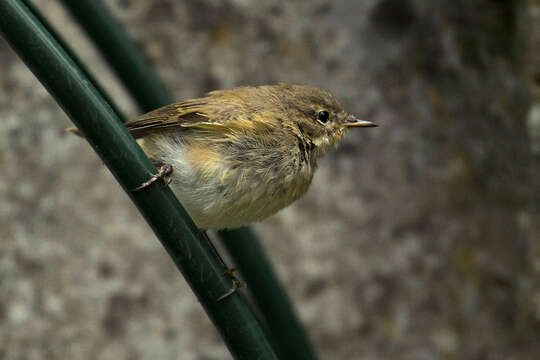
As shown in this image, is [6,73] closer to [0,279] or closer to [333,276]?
[0,279]

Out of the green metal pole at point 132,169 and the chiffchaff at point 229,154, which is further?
the chiffchaff at point 229,154

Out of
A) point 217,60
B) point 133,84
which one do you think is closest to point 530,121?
point 217,60

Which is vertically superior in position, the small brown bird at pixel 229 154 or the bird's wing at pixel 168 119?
the bird's wing at pixel 168 119

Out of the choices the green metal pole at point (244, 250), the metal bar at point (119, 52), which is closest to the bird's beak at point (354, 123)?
the green metal pole at point (244, 250)

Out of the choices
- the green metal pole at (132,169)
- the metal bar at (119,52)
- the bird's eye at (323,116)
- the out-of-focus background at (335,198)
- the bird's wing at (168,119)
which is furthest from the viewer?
the out-of-focus background at (335,198)

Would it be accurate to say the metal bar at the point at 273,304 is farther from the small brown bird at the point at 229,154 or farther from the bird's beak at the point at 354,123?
the bird's beak at the point at 354,123

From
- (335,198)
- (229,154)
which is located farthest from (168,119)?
(335,198)
